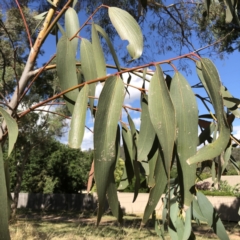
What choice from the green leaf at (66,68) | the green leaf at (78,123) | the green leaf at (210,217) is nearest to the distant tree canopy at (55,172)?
the green leaf at (210,217)

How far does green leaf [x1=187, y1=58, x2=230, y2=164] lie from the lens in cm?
53

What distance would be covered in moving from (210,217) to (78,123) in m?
0.54

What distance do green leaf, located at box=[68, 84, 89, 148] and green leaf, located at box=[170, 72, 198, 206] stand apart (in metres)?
0.15

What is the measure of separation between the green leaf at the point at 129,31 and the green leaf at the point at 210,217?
470mm

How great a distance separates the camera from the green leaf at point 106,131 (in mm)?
490

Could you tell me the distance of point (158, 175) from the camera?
577mm

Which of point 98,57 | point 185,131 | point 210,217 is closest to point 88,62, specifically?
point 98,57

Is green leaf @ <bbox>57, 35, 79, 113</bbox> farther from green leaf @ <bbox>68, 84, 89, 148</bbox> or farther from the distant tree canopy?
the distant tree canopy

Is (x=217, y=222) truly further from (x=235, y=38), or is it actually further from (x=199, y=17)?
(x=235, y=38)

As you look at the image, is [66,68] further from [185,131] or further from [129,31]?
[185,131]

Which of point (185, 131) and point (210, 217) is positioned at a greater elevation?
point (185, 131)

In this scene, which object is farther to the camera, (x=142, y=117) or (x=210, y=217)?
(x=210, y=217)

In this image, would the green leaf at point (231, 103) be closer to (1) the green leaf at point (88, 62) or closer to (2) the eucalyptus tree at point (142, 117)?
(2) the eucalyptus tree at point (142, 117)

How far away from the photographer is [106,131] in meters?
0.51
